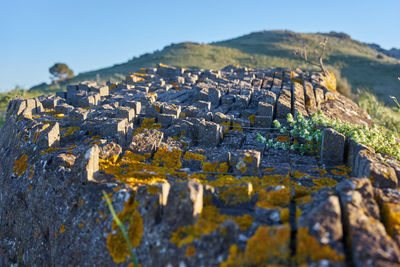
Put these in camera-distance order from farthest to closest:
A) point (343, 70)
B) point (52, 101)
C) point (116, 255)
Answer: point (343, 70) → point (52, 101) → point (116, 255)

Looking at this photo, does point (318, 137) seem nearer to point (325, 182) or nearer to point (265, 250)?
point (325, 182)

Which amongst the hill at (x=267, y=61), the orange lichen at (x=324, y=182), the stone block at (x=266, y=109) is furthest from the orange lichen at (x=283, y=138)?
the hill at (x=267, y=61)

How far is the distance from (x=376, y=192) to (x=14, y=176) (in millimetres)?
4644

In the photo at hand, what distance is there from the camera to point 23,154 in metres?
4.66

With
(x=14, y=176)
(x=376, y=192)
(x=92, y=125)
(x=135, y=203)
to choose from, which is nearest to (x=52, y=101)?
(x=92, y=125)

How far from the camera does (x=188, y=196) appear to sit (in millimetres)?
2723

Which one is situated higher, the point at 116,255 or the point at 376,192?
the point at 376,192

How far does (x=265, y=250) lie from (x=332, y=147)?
265 centimetres

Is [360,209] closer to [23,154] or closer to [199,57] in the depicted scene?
[23,154]

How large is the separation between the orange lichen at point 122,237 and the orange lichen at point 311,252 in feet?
4.57

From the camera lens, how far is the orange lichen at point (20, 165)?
4395 millimetres

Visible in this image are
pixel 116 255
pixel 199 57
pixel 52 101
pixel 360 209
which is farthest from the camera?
pixel 199 57

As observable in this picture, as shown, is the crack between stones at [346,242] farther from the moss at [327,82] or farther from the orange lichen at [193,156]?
the moss at [327,82]

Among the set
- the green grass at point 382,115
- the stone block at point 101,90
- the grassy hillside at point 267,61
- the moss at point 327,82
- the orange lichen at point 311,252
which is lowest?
the green grass at point 382,115
